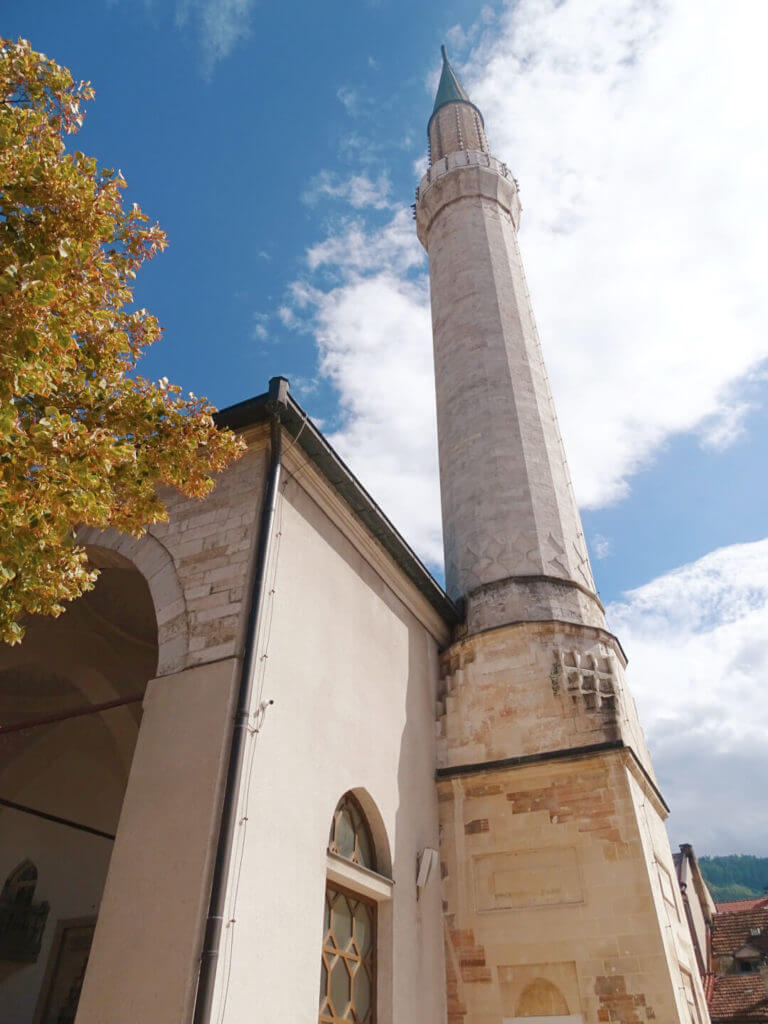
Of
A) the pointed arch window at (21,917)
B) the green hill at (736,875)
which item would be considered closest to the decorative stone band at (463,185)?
the pointed arch window at (21,917)

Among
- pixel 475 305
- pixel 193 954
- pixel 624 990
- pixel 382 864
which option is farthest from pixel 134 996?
pixel 475 305

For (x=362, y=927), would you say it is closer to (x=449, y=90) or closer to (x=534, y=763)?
(x=534, y=763)

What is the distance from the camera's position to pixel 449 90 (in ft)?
73.2

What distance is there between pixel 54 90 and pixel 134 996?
5.80 meters

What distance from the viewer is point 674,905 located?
8.67 m

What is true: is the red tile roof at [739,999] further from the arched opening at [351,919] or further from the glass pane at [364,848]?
the glass pane at [364,848]

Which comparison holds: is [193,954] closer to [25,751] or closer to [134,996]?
[134,996]

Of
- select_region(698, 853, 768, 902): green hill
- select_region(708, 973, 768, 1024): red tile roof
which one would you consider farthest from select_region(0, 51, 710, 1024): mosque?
select_region(698, 853, 768, 902): green hill

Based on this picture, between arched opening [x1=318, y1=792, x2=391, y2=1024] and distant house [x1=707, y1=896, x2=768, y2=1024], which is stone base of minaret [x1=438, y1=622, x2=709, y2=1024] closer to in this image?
arched opening [x1=318, y1=792, x2=391, y2=1024]

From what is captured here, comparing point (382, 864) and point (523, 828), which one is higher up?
point (523, 828)

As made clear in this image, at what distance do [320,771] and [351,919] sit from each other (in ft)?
5.07

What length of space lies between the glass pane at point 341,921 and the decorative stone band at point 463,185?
14746mm

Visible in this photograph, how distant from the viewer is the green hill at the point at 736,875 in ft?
278

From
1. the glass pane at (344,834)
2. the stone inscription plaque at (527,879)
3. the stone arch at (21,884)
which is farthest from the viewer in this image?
the stone arch at (21,884)
